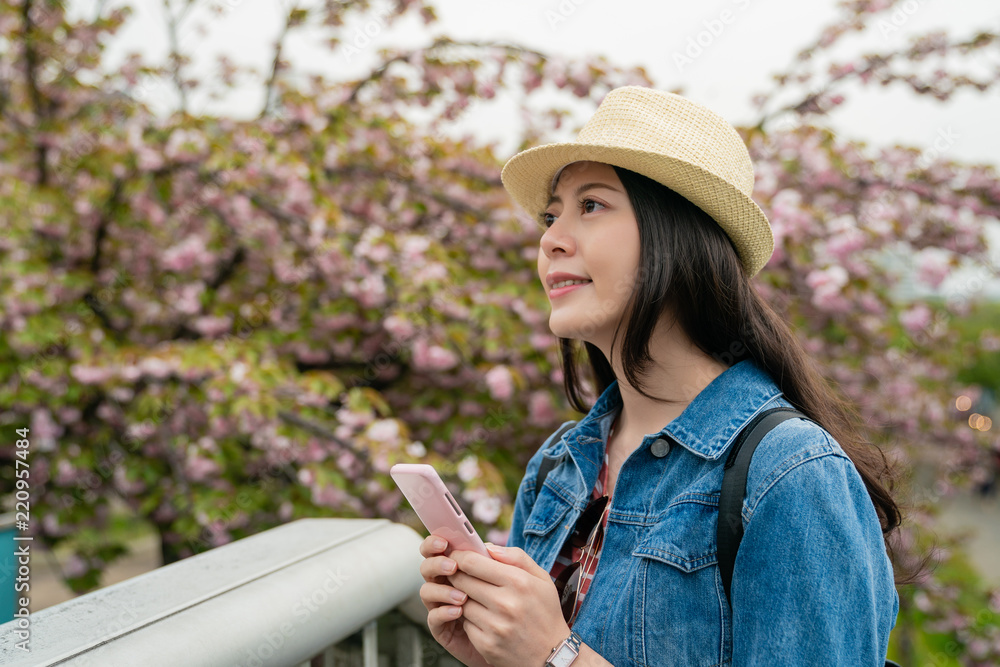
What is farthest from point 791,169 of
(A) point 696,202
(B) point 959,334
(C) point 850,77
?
(A) point 696,202

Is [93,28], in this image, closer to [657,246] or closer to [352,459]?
[352,459]

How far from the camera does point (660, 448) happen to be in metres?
1.13

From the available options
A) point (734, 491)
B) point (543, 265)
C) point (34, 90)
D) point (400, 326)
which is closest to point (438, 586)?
point (734, 491)

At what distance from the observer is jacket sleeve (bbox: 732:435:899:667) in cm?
83

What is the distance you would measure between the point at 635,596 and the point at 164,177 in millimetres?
3702

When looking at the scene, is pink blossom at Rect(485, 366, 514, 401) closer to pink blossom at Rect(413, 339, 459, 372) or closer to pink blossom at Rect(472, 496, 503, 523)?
pink blossom at Rect(413, 339, 459, 372)

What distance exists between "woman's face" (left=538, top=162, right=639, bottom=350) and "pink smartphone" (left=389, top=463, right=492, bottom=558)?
381 mm

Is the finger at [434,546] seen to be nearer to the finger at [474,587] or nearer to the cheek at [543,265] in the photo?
the finger at [474,587]

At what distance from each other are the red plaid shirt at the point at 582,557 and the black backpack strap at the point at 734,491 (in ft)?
0.83

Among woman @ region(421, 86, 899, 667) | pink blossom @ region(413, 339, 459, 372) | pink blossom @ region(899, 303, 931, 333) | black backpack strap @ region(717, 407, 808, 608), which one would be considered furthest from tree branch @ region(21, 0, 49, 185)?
pink blossom @ region(899, 303, 931, 333)

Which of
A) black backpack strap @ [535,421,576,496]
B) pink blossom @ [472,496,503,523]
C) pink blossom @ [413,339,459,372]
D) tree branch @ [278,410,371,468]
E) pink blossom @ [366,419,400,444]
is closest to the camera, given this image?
black backpack strap @ [535,421,576,496]

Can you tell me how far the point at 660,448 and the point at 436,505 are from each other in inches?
16.1

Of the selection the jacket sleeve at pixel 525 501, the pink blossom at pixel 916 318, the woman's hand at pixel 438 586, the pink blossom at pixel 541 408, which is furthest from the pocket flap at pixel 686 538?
the pink blossom at pixel 916 318

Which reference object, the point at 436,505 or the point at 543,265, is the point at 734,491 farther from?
the point at 543,265
